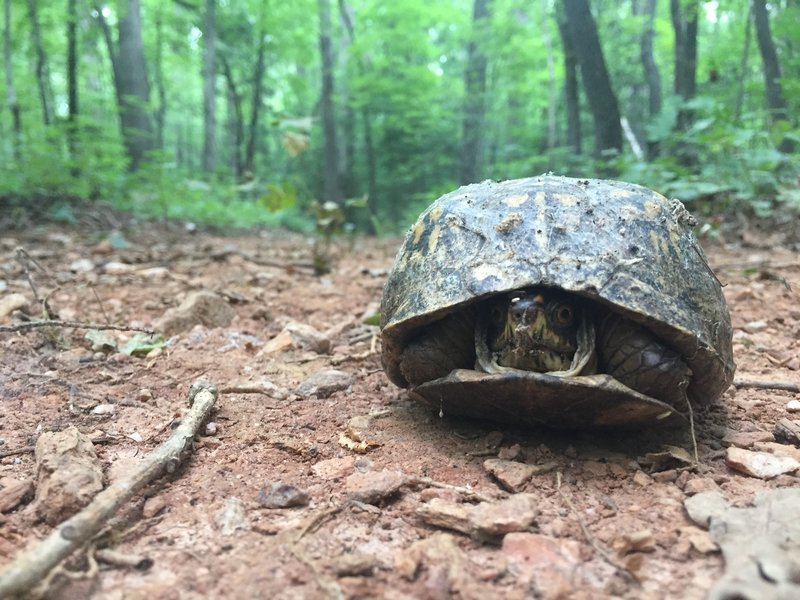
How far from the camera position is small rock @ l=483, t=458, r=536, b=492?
5.88 feet

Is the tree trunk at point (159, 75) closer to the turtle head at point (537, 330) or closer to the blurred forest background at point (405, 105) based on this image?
Answer: the blurred forest background at point (405, 105)

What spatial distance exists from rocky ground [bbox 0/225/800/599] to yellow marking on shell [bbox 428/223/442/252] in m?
0.71

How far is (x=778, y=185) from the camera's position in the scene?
6.57 m

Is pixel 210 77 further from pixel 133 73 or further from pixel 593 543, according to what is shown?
pixel 593 543

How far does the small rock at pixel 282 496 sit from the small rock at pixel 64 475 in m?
0.47

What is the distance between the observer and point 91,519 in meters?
1.42

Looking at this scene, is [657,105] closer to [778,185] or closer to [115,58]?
[778,185]

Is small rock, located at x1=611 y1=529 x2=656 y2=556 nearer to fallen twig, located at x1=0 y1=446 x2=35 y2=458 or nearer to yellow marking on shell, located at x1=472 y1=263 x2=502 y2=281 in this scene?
yellow marking on shell, located at x1=472 y1=263 x2=502 y2=281

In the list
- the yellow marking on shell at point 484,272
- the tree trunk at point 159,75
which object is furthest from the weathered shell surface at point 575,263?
the tree trunk at point 159,75

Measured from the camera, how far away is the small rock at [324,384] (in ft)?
8.73

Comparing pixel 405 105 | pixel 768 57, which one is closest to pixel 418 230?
pixel 768 57

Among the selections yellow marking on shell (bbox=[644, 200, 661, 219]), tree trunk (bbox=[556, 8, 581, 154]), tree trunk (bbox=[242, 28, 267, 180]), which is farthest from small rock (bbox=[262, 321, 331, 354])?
tree trunk (bbox=[242, 28, 267, 180])

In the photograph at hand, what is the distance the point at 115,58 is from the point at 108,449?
49.5ft

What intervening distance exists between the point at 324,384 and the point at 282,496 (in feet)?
3.30
